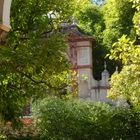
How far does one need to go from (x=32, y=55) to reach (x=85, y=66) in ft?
43.5

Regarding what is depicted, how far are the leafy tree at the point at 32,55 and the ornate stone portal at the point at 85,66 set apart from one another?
9.17 meters

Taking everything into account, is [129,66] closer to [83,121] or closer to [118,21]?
[83,121]

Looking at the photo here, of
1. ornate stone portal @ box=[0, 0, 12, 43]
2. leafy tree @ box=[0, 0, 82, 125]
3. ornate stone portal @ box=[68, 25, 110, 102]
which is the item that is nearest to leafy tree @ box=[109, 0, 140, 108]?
leafy tree @ box=[0, 0, 82, 125]

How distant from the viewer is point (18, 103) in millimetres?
15484

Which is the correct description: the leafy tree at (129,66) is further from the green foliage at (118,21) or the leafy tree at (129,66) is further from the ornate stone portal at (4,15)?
the green foliage at (118,21)

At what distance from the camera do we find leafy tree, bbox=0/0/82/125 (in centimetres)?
1323

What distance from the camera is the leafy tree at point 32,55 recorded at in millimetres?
13234

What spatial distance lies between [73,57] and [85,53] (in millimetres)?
631

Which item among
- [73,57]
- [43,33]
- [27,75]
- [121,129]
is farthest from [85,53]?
[27,75]

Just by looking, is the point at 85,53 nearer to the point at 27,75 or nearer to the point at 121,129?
the point at 121,129

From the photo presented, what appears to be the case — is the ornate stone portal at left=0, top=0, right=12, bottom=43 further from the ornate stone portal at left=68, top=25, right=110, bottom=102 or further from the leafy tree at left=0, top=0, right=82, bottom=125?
the ornate stone portal at left=68, top=25, right=110, bottom=102

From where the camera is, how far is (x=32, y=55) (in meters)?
13.1

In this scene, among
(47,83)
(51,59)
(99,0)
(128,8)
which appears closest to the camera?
(51,59)

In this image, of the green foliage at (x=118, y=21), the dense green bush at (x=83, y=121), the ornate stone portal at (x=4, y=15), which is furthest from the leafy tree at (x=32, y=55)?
the green foliage at (x=118, y=21)
